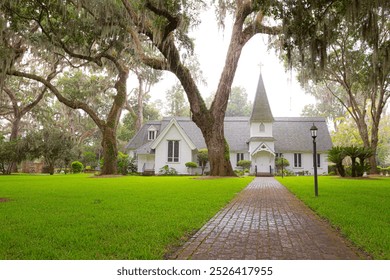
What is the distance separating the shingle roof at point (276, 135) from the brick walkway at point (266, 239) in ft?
92.5

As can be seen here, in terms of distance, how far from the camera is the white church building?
3238 cm

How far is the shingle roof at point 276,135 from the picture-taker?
36.1m

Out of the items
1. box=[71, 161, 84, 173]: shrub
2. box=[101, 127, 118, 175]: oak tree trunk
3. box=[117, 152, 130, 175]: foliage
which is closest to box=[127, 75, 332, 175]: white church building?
box=[117, 152, 130, 175]: foliage

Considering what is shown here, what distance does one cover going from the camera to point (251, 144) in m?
34.3

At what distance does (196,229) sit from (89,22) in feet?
43.4

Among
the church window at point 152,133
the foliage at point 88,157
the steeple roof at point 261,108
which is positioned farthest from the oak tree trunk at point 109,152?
the foliage at point 88,157

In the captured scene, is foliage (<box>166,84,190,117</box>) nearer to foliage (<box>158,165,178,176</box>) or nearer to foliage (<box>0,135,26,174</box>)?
foliage (<box>158,165,178,176</box>)

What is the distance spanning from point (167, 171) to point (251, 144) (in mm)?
9863

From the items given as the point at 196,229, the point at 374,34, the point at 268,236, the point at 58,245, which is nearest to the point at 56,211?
the point at 58,245

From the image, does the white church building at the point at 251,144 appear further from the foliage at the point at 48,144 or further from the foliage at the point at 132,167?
the foliage at the point at 48,144

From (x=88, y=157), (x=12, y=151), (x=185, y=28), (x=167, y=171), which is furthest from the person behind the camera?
(x=88, y=157)

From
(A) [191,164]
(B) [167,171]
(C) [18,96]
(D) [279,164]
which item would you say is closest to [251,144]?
(D) [279,164]

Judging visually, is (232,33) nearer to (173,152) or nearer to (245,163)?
(173,152)

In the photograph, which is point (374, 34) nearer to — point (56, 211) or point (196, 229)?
point (196, 229)
